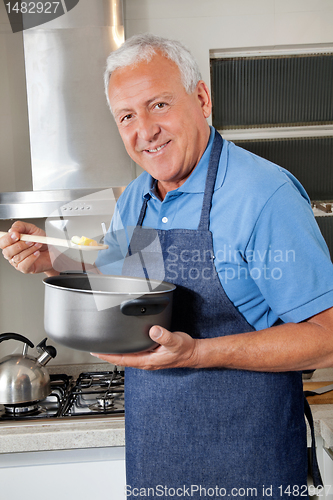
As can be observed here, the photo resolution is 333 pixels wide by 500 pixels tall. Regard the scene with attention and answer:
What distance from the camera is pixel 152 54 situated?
841 millimetres

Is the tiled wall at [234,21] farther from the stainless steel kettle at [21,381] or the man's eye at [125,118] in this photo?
the stainless steel kettle at [21,381]

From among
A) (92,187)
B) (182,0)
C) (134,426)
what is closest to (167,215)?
(134,426)

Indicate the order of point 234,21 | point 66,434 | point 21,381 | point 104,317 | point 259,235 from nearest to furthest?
point 104,317
point 259,235
point 66,434
point 21,381
point 234,21

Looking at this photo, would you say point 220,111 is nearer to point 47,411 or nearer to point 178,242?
point 178,242

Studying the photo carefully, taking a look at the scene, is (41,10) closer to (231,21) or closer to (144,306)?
(231,21)

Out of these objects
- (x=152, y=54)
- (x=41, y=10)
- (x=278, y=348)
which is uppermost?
(x=41, y=10)

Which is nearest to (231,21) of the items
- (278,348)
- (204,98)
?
(204,98)

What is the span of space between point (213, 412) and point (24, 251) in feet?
1.65

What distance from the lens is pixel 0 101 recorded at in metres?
1.76

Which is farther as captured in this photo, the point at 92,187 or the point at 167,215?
the point at 92,187

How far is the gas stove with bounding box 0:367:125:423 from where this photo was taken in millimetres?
1341

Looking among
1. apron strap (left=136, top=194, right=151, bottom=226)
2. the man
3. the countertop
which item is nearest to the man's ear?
the man

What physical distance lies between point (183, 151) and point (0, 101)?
119 centimetres

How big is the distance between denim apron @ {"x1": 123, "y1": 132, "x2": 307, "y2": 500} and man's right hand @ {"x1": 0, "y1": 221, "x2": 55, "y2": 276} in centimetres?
23
